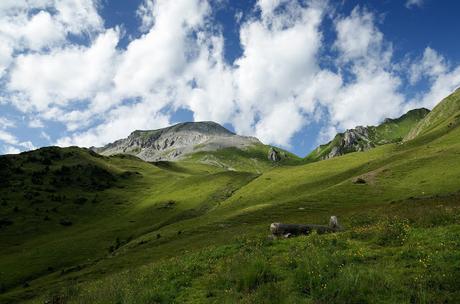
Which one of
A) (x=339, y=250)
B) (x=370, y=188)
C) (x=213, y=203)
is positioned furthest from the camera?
(x=213, y=203)

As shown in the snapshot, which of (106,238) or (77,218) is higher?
(77,218)

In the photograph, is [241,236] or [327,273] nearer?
[327,273]

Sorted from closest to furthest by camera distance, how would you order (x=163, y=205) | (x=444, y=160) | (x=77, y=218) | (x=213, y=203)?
(x=444, y=160), (x=213, y=203), (x=163, y=205), (x=77, y=218)

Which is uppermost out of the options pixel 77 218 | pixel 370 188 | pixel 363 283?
pixel 77 218

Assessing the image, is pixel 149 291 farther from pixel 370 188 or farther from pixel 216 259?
pixel 370 188

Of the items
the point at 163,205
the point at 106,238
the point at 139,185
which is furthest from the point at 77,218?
the point at 139,185

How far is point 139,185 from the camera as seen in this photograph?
197125 mm

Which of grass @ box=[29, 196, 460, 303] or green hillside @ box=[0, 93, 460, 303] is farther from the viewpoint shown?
green hillside @ box=[0, 93, 460, 303]

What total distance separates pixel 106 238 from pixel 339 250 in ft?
276

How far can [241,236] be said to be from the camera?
129 feet

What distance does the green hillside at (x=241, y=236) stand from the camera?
15.1 meters

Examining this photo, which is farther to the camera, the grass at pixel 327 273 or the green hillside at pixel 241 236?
the green hillside at pixel 241 236

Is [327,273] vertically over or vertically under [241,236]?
under

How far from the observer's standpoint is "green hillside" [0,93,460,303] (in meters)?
15.1
